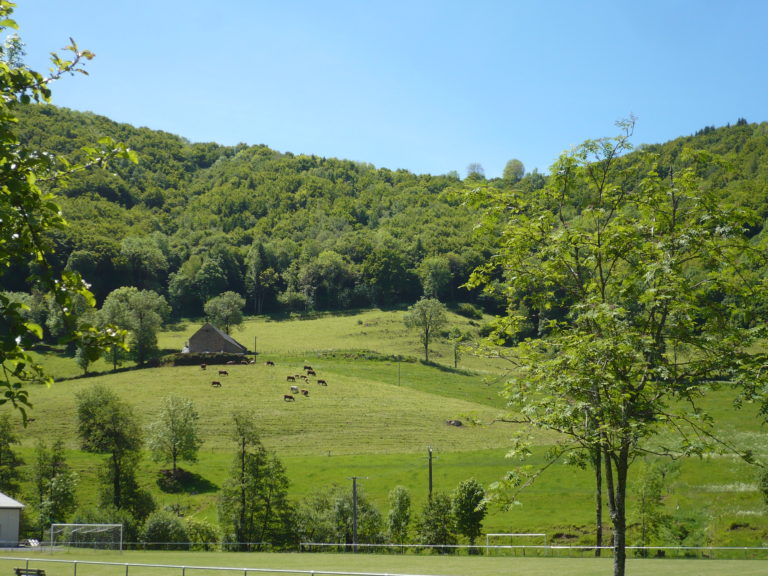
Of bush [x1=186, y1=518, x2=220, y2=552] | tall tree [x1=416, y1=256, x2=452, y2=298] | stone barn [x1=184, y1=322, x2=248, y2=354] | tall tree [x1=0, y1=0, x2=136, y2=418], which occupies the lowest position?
bush [x1=186, y1=518, x2=220, y2=552]

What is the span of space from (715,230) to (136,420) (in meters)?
68.5

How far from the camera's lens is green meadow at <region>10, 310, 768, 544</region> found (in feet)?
174

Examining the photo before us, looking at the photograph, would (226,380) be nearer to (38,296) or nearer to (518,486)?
(38,296)

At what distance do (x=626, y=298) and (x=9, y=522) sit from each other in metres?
56.1

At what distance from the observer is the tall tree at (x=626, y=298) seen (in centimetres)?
1010

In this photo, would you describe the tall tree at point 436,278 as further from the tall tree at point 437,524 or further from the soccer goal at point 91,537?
the soccer goal at point 91,537

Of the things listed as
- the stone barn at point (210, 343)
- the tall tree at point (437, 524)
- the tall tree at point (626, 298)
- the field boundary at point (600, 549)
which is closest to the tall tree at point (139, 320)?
the stone barn at point (210, 343)

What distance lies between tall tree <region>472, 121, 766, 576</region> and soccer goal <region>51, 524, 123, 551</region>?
1940 inches

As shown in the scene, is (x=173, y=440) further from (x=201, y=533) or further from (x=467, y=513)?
(x=467, y=513)

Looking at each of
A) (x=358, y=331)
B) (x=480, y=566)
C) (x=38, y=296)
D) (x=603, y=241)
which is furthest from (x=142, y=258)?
(x=603, y=241)

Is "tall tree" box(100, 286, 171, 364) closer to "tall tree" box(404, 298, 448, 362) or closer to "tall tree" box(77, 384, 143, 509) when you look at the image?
"tall tree" box(77, 384, 143, 509)

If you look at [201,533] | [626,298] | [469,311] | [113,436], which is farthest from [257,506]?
[469,311]

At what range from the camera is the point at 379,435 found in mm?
76000

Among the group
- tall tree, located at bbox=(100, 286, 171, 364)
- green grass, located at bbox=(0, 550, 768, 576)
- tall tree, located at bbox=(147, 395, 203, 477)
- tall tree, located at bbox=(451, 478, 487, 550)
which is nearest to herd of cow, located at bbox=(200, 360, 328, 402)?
tall tree, located at bbox=(100, 286, 171, 364)
